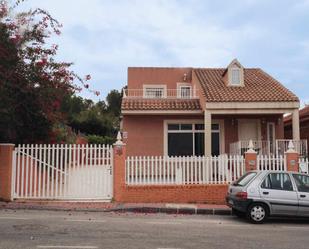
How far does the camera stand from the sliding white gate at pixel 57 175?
1420cm

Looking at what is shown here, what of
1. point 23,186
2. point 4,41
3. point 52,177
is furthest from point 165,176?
point 4,41

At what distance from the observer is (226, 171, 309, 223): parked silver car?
37.4ft

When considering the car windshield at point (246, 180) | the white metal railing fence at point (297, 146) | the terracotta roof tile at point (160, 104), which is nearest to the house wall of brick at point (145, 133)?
the terracotta roof tile at point (160, 104)

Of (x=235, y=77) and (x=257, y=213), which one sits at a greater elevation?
(x=235, y=77)

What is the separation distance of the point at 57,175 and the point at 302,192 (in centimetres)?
792

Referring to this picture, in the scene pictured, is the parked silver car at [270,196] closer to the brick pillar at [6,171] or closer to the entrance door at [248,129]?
the brick pillar at [6,171]

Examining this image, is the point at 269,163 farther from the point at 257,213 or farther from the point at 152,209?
the point at 152,209

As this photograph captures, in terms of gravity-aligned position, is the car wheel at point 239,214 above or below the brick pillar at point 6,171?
below

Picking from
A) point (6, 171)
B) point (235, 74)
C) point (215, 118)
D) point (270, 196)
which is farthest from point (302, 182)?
point (235, 74)

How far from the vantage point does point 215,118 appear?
22.0 meters

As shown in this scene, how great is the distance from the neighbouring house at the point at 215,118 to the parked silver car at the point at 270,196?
7823mm

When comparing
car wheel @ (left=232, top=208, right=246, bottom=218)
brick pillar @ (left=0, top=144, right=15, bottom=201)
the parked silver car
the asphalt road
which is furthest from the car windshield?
brick pillar @ (left=0, top=144, right=15, bottom=201)

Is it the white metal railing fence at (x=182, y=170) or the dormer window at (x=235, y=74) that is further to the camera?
the dormer window at (x=235, y=74)

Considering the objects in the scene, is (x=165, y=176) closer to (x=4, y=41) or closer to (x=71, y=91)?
(x=71, y=91)
